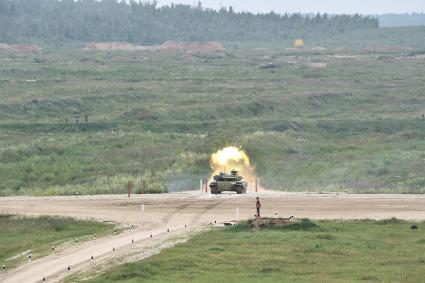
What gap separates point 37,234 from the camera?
191ft

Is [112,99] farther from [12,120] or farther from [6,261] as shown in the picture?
[6,261]

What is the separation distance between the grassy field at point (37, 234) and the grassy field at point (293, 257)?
6012 mm

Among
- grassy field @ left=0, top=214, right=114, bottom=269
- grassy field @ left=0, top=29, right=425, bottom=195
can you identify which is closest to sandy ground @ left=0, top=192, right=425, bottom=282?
grassy field @ left=0, top=214, right=114, bottom=269

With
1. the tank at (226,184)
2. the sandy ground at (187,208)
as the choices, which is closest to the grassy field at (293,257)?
the sandy ground at (187,208)

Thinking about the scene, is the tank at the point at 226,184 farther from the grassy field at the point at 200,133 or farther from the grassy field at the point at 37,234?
the grassy field at the point at 37,234

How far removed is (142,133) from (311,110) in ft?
142

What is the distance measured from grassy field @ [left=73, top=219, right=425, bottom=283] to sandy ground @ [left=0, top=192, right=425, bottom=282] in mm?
4078

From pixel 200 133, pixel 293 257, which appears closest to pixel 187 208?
pixel 293 257

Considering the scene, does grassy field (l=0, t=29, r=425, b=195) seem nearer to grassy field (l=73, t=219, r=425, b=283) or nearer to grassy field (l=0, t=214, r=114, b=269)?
grassy field (l=0, t=214, r=114, b=269)

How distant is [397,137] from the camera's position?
391 feet

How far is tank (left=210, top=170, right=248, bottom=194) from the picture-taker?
76.7m

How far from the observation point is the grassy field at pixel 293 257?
4406 cm

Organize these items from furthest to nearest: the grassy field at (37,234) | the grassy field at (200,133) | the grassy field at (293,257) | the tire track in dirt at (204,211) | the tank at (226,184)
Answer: the grassy field at (200,133)
the tank at (226,184)
the tire track in dirt at (204,211)
the grassy field at (37,234)
the grassy field at (293,257)

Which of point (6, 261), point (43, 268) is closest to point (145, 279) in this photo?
point (43, 268)
